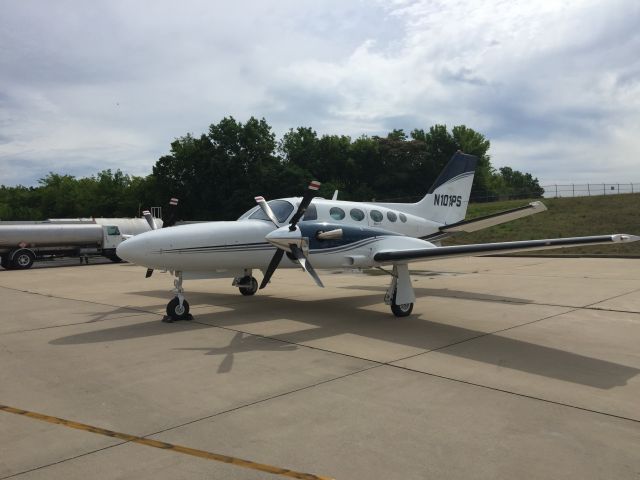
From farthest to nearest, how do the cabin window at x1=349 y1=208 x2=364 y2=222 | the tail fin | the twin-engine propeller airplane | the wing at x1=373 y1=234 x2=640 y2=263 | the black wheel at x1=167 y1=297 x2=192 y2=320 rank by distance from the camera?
the tail fin
the cabin window at x1=349 y1=208 x2=364 y2=222
the black wheel at x1=167 y1=297 x2=192 y2=320
the twin-engine propeller airplane
the wing at x1=373 y1=234 x2=640 y2=263

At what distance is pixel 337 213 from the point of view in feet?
38.4

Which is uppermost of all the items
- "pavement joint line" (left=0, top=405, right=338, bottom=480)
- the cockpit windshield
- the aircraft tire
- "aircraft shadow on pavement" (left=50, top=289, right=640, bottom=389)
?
the cockpit windshield

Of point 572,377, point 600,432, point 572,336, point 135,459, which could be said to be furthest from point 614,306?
point 135,459

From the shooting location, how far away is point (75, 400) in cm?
543

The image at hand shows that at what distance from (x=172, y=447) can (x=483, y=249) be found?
6657 millimetres

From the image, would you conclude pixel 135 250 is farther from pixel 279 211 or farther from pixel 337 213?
pixel 337 213

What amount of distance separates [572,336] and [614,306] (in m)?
3.45

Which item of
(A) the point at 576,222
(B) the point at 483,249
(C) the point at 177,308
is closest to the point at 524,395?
(B) the point at 483,249

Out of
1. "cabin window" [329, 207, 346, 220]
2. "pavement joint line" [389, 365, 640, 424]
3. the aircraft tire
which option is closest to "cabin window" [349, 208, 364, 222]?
"cabin window" [329, 207, 346, 220]

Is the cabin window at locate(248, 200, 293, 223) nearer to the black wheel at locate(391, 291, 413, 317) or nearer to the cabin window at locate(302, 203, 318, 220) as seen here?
the cabin window at locate(302, 203, 318, 220)

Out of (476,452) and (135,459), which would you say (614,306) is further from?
(135,459)

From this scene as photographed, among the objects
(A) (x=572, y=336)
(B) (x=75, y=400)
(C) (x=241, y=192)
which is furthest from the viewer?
(C) (x=241, y=192)

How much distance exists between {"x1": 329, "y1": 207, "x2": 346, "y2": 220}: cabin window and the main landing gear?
2047 millimetres

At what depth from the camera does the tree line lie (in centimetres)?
6281
